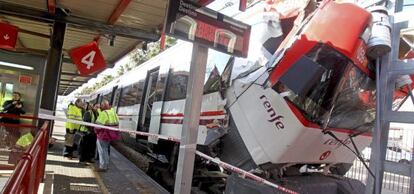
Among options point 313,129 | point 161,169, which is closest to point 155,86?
point 161,169

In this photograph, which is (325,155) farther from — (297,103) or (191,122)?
(191,122)

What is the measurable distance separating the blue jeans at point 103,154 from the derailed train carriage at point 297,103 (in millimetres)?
3616

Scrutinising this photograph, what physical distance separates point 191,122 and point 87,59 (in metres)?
5.46

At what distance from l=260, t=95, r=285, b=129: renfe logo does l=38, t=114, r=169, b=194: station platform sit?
2982 mm

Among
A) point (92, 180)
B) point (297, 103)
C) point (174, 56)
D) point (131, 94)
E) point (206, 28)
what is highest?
point (174, 56)

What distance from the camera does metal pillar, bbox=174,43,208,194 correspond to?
4816 millimetres

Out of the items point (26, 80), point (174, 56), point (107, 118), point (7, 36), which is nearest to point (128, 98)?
point (26, 80)

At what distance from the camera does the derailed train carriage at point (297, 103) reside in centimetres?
502

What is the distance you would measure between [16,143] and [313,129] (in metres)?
5.69

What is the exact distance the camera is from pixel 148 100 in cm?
1197

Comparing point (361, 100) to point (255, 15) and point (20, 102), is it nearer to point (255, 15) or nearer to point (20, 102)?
point (255, 15)

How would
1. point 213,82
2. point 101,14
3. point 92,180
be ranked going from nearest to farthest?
point 213,82 < point 101,14 < point 92,180

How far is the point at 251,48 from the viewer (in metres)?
6.45

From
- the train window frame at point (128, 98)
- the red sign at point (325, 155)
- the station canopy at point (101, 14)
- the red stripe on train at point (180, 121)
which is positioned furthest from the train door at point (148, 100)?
the red sign at point (325, 155)
